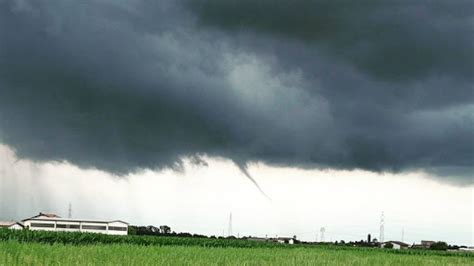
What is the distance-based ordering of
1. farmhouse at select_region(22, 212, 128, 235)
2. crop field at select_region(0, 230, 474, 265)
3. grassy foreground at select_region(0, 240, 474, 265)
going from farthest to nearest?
farmhouse at select_region(22, 212, 128, 235), crop field at select_region(0, 230, 474, 265), grassy foreground at select_region(0, 240, 474, 265)

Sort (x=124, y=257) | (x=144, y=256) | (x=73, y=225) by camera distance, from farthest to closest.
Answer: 1. (x=73, y=225)
2. (x=144, y=256)
3. (x=124, y=257)

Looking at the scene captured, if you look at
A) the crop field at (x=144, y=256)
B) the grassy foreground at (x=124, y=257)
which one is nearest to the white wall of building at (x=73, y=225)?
the crop field at (x=144, y=256)

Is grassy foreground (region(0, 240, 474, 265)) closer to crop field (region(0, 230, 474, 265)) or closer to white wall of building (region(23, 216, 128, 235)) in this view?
crop field (region(0, 230, 474, 265))

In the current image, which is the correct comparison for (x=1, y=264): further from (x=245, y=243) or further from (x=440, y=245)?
(x=440, y=245)

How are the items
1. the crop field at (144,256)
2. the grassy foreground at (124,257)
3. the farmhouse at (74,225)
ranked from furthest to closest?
1. the farmhouse at (74,225)
2. the crop field at (144,256)
3. the grassy foreground at (124,257)

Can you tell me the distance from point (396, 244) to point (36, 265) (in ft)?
438

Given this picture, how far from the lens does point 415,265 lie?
74.2 feet

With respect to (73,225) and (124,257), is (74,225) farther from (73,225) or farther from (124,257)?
(124,257)

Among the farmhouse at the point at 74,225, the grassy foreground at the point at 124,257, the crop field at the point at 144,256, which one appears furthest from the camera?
the farmhouse at the point at 74,225

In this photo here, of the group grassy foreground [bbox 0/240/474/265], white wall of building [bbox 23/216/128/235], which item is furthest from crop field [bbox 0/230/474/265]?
white wall of building [bbox 23/216/128/235]

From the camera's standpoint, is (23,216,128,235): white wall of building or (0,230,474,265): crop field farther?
(23,216,128,235): white wall of building

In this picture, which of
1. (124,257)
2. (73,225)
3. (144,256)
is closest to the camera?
(124,257)

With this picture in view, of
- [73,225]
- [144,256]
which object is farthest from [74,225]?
[144,256]

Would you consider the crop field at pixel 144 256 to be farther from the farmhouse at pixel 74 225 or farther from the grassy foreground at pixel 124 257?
the farmhouse at pixel 74 225
